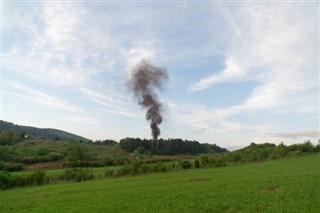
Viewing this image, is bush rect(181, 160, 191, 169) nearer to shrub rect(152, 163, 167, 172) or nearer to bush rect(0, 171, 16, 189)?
shrub rect(152, 163, 167, 172)

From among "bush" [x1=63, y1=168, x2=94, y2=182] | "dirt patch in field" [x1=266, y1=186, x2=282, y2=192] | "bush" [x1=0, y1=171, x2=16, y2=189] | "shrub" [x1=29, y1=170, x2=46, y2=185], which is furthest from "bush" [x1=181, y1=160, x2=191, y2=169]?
"dirt patch in field" [x1=266, y1=186, x2=282, y2=192]

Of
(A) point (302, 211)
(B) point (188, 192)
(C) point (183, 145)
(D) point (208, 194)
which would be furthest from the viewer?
(C) point (183, 145)

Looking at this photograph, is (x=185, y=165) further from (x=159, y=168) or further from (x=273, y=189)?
(x=273, y=189)

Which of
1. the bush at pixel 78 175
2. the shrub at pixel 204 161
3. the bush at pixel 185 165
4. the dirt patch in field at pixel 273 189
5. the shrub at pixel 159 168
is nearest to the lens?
the dirt patch in field at pixel 273 189

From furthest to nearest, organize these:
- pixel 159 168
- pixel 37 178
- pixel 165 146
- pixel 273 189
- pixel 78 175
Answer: pixel 165 146 < pixel 159 168 < pixel 78 175 < pixel 37 178 < pixel 273 189

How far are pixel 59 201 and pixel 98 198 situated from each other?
11.4 ft

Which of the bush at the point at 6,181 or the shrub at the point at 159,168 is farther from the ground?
the shrub at the point at 159,168

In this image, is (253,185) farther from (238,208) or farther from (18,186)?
(18,186)

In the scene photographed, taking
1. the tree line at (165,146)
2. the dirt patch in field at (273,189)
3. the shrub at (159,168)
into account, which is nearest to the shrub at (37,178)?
the shrub at (159,168)

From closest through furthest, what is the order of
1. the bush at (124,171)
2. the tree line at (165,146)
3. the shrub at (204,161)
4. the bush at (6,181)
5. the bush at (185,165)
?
the bush at (6,181), the bush at (124,171), the bush at (185,165), the shrub at (204,161), the tree line at (165,146)

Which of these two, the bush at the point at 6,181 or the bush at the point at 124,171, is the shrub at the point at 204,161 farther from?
the bush at the point at 6,181

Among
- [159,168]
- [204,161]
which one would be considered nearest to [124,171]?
[159,168]

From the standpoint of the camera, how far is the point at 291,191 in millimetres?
22406

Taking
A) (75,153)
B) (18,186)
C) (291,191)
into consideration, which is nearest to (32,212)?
(291,191)
